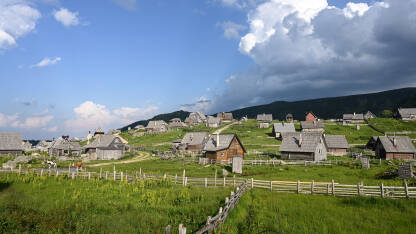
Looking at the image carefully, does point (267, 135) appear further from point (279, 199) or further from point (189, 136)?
point (279, 199)

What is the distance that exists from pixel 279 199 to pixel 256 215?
5757mm

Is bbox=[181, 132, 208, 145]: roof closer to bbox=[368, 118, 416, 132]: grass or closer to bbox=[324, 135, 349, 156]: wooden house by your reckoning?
bbox=[324, 135, 349, 156]: wooden house

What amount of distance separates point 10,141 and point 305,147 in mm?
80341

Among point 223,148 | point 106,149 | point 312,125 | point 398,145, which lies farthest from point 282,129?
point 106,149

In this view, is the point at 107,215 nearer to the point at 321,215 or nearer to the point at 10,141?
the point at 321,215

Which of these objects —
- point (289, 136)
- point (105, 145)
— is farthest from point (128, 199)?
point (105, 145)

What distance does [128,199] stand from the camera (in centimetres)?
1978

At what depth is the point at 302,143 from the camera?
164ft

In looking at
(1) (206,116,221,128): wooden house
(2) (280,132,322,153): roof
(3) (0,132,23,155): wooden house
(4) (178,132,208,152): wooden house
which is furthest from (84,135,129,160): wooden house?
(1) (206,116,221,128): wooden house

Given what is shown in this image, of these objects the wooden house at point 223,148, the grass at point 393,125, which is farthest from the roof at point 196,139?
the grass at point 393,125

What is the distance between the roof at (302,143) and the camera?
4828 centimetres

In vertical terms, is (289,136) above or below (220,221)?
above

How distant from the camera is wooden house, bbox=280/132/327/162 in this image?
47.9 metres

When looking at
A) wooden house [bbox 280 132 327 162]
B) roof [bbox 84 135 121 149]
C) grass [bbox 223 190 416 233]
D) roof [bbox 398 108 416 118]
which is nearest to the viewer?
grass [bbox 223 190 416 233]
